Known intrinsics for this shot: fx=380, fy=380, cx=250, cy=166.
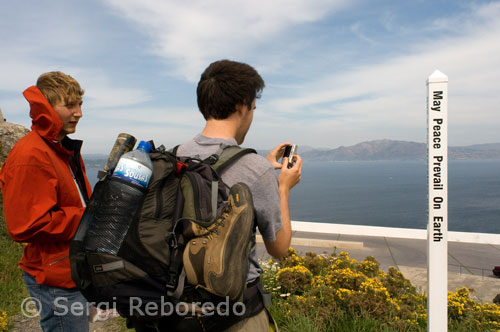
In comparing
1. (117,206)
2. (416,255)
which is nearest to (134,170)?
(117,206)

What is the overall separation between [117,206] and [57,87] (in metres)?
1.21

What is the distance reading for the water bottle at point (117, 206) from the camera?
1.45 m

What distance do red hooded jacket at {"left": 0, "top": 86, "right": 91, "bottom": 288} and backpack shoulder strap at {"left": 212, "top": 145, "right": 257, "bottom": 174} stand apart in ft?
3.33

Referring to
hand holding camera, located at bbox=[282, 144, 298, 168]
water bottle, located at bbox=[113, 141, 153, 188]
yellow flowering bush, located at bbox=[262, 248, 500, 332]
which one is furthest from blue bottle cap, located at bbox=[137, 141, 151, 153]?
yellow flowering bush, located at bbox=[262, 248, 500, 332]

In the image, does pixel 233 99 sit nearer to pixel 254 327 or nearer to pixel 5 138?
pixel 254 327

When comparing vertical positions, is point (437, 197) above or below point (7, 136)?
below

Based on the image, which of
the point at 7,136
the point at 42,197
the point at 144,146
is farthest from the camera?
the point at 7,136

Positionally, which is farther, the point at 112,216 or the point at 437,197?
the point at 437,197

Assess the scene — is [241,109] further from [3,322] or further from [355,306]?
[3,322]

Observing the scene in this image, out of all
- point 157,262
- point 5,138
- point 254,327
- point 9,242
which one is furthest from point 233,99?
point 5,138

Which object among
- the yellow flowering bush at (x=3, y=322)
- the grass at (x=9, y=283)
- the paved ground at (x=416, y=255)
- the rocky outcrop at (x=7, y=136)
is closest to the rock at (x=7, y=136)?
the rocky outcrop at (x=7, y=136)

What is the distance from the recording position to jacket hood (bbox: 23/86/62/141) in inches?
86.4

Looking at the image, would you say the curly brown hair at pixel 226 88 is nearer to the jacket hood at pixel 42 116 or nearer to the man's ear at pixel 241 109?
the man's ear at pixel 241 109

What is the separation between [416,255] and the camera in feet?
28.1
